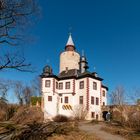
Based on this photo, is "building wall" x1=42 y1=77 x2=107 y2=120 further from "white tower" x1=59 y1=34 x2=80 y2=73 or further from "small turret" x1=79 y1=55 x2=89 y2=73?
"white tower" x1=59 y1=34 x2=80 y2=73

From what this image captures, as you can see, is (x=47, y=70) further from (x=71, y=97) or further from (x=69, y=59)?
(x=69, y=59)

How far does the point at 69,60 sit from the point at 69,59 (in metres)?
0.29

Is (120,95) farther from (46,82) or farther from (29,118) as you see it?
(29,118)

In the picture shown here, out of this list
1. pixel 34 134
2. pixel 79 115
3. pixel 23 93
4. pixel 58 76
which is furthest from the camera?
pixel 23 93

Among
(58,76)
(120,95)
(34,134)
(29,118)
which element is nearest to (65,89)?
(58,76)

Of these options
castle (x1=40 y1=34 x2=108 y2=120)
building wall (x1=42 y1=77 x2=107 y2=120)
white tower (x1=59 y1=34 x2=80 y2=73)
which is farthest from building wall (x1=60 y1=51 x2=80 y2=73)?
building wall (x1=42 y1=77 x2=107 y2=120)

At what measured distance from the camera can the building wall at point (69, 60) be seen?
51.2m

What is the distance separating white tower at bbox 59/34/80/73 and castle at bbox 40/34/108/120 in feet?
9.96

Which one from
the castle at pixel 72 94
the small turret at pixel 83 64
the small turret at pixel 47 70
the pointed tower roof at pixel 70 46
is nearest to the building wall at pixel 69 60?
the pointed tower roof at pixel 70 46

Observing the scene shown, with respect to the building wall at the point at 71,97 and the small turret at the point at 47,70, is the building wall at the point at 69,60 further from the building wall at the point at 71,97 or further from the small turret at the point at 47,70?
the building wall at the point at 71,97

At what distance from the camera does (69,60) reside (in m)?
51.3

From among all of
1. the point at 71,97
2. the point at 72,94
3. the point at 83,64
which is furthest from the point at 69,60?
the point at 71,97

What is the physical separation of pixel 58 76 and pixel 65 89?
3838 mm

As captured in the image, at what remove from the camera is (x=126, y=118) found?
20344mm
